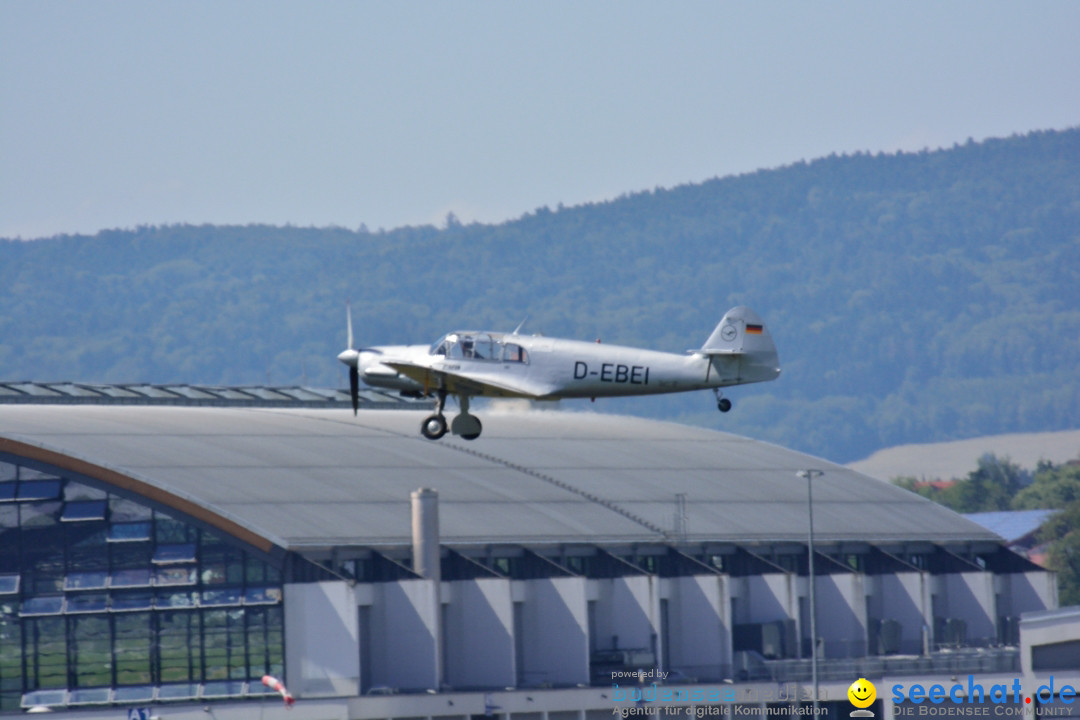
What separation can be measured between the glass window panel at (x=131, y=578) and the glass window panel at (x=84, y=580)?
371 millimetres

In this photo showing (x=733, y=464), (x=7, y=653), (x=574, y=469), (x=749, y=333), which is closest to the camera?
(x=749, y=333)

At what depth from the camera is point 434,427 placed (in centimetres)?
5931

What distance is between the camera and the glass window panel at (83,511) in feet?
263

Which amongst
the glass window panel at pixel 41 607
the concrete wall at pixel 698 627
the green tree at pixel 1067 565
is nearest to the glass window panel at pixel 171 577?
the glass window panel at pixel 41 607

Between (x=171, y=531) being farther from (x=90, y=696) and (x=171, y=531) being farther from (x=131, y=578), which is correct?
(x=90, y=696)

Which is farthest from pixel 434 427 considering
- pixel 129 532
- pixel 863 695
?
pixel 863 695

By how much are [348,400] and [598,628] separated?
38.8 meters

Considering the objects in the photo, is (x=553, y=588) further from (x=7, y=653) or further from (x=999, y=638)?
(x=999, y=638)

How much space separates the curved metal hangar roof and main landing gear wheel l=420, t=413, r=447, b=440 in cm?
2110

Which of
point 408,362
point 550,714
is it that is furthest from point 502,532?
point 408,362

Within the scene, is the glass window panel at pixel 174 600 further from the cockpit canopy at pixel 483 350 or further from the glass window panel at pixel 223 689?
the cockpit canopy at pixel 483 350

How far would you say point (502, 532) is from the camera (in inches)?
3460

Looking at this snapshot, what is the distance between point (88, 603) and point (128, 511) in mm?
4344

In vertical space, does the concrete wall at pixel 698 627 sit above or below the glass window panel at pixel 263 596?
below
